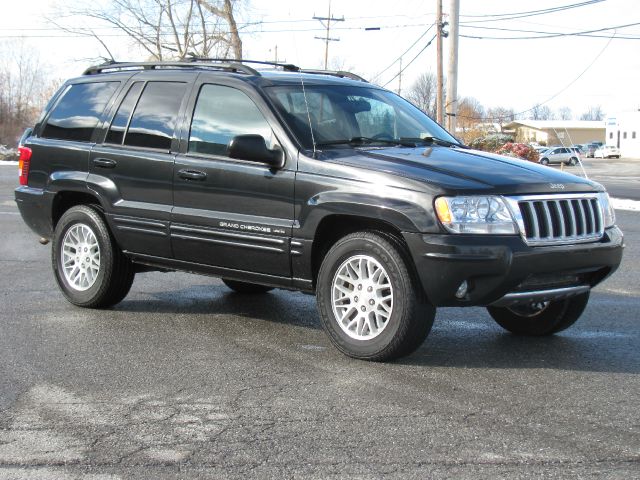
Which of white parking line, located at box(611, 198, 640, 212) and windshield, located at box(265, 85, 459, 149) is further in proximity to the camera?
white parking line, located at box(611, 198, 640, 212)

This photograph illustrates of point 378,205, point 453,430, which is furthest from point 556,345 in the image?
point 453,430

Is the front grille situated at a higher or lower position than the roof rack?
lower

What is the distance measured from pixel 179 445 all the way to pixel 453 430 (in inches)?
51.5

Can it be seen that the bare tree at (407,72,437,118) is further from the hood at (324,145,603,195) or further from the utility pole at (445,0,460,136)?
the hood at (324,145,603,195)

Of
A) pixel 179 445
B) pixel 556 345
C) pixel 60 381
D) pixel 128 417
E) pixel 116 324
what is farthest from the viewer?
pixel 116 324

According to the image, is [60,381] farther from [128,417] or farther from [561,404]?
[561,404]

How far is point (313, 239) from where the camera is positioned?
19.4 feet

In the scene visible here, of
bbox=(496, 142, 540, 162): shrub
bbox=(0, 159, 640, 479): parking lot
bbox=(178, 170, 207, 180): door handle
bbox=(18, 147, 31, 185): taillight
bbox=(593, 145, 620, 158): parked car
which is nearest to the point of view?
bbox=(0, 159, 640, 479): parking lot

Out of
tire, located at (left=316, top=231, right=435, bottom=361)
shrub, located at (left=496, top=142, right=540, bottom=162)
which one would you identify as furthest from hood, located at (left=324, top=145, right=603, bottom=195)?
shrub, located at (left=496, top=142, right=540, bottom=162)

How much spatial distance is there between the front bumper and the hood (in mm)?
326

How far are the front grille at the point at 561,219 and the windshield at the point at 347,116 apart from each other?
4.55 feet

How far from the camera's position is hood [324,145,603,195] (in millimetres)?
5391

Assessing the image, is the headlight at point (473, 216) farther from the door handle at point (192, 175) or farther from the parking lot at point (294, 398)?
the door handle at point (192, 175)

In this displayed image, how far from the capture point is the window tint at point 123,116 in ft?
23.7
